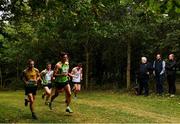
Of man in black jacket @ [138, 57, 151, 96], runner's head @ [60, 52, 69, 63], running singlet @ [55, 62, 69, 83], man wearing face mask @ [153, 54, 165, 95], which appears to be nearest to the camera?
runner's head @ [60, 52, 69, 63]

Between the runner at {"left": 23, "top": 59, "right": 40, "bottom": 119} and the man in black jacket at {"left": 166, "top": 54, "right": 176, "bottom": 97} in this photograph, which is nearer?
the runner at {"left": 23, "top": 59, "right": 40, "bottom": 119}

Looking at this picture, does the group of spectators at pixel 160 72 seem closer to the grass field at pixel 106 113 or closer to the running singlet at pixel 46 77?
the grass field at pixel 106 113

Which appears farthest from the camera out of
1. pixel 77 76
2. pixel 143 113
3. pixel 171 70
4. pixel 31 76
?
pixel 171 70

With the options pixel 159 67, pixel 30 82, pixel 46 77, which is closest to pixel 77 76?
pixel 46 77

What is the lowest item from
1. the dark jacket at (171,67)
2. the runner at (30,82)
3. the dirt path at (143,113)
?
the dirt path at (143,113)

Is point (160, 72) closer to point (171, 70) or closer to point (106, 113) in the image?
point (171, 70)

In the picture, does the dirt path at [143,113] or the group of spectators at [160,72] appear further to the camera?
the group of spectators at [160,72]

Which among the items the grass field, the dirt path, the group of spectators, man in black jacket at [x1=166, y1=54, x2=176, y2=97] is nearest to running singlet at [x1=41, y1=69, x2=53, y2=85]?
the grass field

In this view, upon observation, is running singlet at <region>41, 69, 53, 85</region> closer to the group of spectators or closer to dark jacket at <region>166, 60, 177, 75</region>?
the group of spectators

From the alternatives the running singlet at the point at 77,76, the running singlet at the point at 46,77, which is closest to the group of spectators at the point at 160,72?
the running singlet at the point at 77,76

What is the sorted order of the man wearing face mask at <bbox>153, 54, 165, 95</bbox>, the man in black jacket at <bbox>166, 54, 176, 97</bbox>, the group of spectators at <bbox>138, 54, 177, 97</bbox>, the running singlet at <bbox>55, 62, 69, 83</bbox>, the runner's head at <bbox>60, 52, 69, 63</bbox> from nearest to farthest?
the runner's head at <bbox>60, 52, 69, 63</bbox> < the running singlet at <bbox>55, 62, 69, 83</bbox> < the man in black jacket at <bbox>166, 54, 176, 97</bbox> < the group of spectators at <bbox>138, 54, 177, 97</bbox> < the man wearing face mask at <bbox>153, 54, 165, 95</bbox>

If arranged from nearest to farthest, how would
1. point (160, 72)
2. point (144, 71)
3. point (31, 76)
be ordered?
point (31, 76), point (160, 72), point (144, 71)

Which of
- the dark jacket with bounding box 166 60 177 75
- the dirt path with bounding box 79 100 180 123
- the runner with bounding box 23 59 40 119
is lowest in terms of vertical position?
the dirt path with bounding box 79 100 180 123

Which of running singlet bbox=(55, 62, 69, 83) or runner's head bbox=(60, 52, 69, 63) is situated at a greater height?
runner's head bbox=(60, 52, 69, 63)
